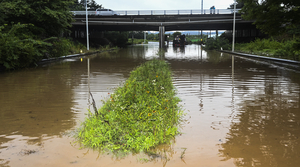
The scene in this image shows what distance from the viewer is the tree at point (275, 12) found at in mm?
17547

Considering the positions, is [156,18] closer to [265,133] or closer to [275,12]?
[275,12]

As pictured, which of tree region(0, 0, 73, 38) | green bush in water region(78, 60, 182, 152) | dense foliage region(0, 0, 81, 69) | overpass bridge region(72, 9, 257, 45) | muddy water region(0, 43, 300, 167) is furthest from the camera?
overpass bridge region(72, 9, 257, 45)

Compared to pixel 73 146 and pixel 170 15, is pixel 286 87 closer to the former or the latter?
pixel 73 146

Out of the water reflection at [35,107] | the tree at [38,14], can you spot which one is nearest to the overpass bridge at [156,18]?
the tree at [38,14]

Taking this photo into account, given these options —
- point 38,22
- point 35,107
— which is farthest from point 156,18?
point 35,107

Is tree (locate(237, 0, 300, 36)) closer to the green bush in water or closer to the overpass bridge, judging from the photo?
the green bush in water

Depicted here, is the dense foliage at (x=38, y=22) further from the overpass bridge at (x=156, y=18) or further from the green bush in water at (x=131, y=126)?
the overpass bridge at (x=156, y=18)

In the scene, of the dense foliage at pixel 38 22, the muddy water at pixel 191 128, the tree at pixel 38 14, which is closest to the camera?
the muddy water at pixel 191 128

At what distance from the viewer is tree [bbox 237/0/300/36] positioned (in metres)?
17.5

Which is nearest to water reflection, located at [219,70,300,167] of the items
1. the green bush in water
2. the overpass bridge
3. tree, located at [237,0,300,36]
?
the green bush in water

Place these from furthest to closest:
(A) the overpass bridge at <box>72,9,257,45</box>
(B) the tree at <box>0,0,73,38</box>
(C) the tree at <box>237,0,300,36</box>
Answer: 1. (A) the overpass bridge at <box>72,9,257,45</box>
2. (B) the tree at <box>0,0,73,38</box>
3. (C) the tree at <box>237,0,300,36</box>

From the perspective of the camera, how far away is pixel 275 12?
58.8 feet

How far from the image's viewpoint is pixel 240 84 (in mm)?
11625

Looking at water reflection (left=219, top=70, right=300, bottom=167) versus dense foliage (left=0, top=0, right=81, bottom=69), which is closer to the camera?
water reflection (left=219, top=70, right=300, bottom=167)
